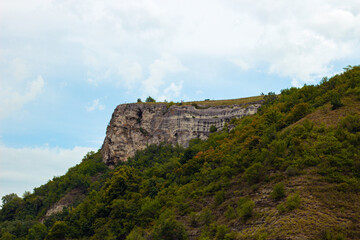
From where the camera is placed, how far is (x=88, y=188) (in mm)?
74438

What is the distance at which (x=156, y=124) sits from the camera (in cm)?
8688

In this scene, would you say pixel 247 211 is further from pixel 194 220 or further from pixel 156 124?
pixel 156 124

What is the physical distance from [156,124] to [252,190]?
53985 millimetres

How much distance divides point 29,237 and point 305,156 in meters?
52.4

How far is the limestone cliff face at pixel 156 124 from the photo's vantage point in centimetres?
8169

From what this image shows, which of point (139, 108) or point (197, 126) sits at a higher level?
point (139, 108)

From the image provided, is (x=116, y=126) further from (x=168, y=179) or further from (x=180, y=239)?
(x=180, y=239)

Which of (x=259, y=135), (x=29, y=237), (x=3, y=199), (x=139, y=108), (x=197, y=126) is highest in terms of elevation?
(x=139, y=108)

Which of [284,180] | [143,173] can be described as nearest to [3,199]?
[143,173]

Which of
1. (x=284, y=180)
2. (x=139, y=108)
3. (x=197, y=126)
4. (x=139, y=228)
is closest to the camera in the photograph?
(x=284, y=180)

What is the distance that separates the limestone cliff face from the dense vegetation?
741 cm

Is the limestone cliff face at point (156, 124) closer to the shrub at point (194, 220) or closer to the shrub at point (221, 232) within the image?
the shrub at point (194, 220)

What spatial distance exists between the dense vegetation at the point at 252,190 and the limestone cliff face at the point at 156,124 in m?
7.41

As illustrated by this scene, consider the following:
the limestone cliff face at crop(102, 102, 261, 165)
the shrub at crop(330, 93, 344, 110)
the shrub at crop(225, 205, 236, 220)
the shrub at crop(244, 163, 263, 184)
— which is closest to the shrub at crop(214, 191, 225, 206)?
the shrub at crop(225, 205, 236, 220)
